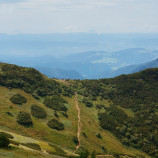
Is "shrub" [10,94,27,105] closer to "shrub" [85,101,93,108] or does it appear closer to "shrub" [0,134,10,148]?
"shrub" [85,101,93,108]

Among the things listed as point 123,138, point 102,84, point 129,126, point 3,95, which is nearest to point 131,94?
point 102,84

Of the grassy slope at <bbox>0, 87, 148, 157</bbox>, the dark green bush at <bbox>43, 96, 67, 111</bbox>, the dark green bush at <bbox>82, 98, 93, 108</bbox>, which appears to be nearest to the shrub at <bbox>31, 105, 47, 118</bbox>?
the grassy slope at <bbox>0, 87, 148, 157</bbox>

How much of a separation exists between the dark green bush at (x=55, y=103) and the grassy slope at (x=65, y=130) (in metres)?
2.74

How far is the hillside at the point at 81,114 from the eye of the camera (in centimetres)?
5159

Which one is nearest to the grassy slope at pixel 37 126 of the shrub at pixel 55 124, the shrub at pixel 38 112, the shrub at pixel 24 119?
the shrub at pixel 24 119

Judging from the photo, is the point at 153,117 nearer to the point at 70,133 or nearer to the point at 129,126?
the point at 129,126

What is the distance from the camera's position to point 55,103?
74438 millimetres

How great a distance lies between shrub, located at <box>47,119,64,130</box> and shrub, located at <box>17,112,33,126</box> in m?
5.86

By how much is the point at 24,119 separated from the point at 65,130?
1279 centimetres

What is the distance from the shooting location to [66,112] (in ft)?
237

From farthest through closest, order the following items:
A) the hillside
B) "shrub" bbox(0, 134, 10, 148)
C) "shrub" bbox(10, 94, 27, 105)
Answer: "shrub" bbox(10, 94, 27, 105) < the hillside < "shrub" bbox(0, 134, 10, 148)

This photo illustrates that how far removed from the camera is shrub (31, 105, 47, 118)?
197 feet

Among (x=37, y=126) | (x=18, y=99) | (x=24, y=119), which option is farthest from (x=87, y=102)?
(x=24, y=119)

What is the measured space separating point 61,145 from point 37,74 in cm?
4735
